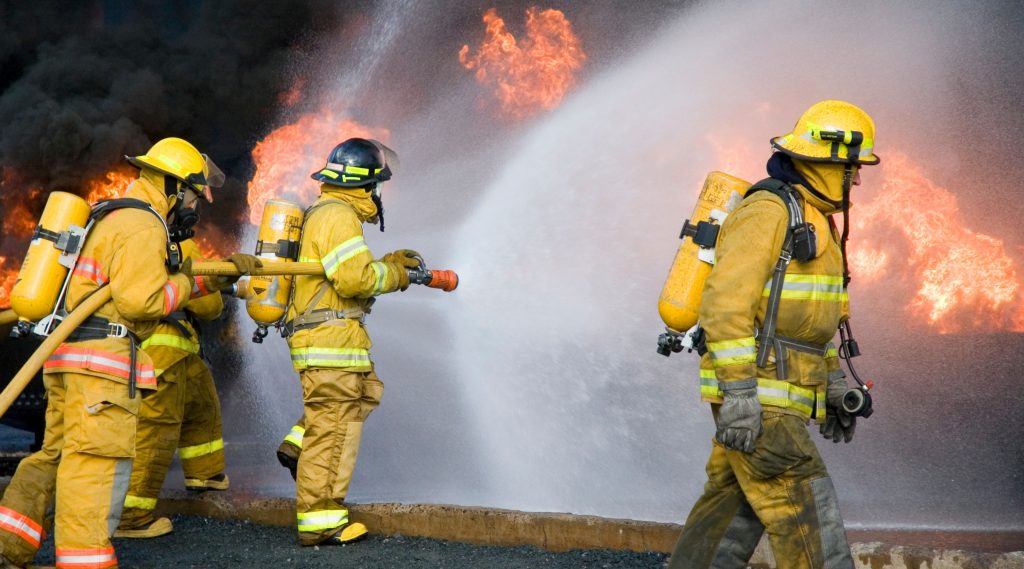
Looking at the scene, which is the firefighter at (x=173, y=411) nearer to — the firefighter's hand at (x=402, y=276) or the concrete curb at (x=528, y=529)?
the concrete curb at (x=528, y=529)

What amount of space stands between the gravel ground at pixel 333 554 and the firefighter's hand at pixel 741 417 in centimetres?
157

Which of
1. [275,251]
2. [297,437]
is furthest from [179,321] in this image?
[297,437]

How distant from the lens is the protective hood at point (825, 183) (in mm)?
3496

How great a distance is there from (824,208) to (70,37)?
37.0 feet

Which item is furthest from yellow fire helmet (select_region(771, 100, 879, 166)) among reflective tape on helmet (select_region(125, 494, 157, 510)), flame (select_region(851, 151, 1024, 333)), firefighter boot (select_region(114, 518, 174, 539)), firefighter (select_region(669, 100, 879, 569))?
flame (select_region(851, 151, 1024, 333))

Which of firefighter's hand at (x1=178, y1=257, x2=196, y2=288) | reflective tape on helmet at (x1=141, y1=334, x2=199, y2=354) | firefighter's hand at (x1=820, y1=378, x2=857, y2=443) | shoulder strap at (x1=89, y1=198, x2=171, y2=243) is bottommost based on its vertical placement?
firefighter's hand at (x1=820, y1=378, x2=857, y2=443)

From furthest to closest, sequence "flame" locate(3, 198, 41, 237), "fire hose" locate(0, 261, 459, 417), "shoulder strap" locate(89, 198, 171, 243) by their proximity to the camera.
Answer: "flame" locate(3, 198, 41, 237)
"shoulder strap" locate(89, 198, 171, 243)
"fire hose" locate(0, 261, 459, 417)

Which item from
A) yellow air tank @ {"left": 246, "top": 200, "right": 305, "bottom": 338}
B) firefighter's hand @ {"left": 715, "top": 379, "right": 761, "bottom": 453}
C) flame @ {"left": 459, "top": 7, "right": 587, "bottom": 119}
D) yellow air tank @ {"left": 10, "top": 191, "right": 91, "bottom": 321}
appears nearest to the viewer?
firefighter's hand @ {"left": 715, "top": 379, "right": 761, "bottom": 453}

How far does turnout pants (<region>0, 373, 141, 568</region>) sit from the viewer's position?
4133 mm

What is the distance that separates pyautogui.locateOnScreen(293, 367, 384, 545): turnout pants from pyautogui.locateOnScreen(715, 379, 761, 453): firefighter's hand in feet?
8.46

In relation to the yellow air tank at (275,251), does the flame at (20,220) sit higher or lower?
higher

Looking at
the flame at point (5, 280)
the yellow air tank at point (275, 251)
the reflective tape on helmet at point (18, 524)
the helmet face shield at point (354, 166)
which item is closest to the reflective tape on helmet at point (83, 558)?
the reflective tape on helmet at point (18, 524)

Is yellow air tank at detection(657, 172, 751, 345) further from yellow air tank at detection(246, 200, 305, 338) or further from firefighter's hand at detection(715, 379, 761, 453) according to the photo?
yellow air tank at detection(246, 200, 305, 338)

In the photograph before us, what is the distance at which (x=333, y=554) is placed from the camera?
16.8 ft
